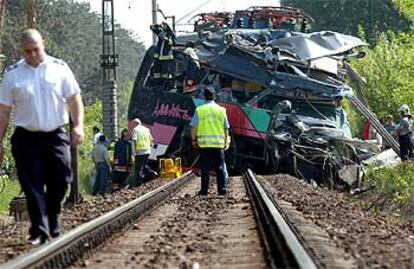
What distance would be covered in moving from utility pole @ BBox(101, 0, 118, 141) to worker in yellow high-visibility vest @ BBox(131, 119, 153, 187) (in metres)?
15.9

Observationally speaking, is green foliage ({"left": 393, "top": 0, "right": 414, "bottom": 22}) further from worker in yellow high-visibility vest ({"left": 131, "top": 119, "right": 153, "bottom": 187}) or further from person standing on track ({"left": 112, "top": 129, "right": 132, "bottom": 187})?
worker in yellow high-visibility vest ({"left": 131, "top": 119, "right": 153, "bottom": 187})

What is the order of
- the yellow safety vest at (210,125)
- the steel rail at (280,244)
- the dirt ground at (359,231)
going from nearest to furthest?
the steel rail at (280,244), the dirt ground at (359,231), the yellow safety vest at (210,125)

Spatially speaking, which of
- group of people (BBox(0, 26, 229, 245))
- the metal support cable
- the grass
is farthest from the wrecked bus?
group of people (BBox(0, 26, 229, 245))

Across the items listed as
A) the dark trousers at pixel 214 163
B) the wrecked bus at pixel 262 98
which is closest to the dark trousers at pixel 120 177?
the wrecked bus at pixel 262 98

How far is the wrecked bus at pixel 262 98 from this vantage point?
25.4 metres

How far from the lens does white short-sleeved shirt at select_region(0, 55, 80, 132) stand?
8805 mm

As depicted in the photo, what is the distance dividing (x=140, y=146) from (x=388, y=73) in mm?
34340

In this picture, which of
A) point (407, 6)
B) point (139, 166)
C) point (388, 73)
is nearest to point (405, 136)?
point (139, 166)

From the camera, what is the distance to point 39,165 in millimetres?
8961

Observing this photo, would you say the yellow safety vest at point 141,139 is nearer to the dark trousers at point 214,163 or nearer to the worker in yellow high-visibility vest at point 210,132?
the dark trousers at point 214,163

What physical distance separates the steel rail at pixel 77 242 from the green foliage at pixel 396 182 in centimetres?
804

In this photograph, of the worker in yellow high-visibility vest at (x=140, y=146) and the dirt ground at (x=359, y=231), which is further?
the worker in yellow high-visibility vest at (x=140, y=146)

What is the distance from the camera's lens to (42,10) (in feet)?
261

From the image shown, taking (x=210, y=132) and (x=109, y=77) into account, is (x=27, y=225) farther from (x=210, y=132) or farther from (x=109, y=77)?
(x=109, y=77)
